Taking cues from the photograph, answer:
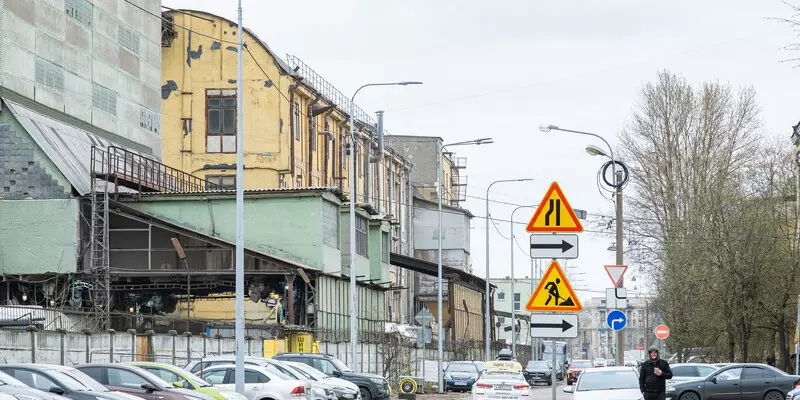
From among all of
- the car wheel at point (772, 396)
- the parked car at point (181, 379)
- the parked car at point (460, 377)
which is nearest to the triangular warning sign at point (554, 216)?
the parked car at point (181, 379)

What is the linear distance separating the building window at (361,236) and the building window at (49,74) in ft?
55.5

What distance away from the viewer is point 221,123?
67438 mm

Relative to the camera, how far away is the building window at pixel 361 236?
208 ft

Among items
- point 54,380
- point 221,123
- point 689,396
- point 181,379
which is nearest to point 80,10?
point 221,123

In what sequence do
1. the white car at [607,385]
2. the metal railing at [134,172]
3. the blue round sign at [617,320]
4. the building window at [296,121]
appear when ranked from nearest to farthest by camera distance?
the white car at [607,385] → the blue round sign at [617,320] → the metal railing at [134,172] → the building window at [296,121]

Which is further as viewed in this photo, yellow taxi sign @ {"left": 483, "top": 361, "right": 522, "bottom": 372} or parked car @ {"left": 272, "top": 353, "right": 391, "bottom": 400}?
parked car @ {"left": 272, "top": 353, "right": 391, "bottom": 400}

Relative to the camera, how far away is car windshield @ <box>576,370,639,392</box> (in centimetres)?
2658

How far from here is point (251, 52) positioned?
67.3m

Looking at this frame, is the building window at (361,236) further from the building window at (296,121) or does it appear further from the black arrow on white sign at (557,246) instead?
the black arrow on white sign at (557,246)

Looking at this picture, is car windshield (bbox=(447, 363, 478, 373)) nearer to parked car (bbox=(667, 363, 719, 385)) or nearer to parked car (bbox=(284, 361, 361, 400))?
parked car (bbox=(667, 363, 719, 385))

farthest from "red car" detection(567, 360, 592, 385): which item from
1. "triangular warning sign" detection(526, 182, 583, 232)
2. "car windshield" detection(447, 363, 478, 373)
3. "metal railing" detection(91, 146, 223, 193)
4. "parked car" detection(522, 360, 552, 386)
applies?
"triangular warning sign" detection(526, 182, 583, 232)

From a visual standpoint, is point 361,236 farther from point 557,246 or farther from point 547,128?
point 557,246

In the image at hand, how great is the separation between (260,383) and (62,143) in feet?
87.8

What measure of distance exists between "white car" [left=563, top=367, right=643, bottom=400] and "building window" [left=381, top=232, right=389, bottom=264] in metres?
42.2
